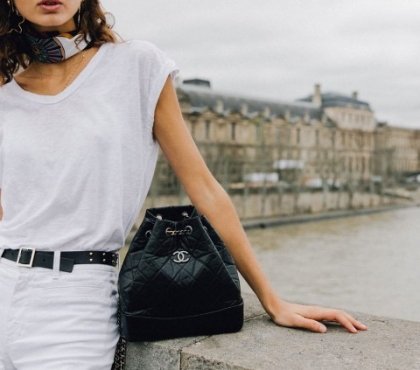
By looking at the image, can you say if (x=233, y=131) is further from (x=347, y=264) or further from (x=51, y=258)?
(x=51, y=258)

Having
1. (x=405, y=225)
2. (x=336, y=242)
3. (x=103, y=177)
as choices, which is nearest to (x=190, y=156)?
(x=103, y=177)

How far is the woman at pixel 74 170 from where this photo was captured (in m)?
1.17

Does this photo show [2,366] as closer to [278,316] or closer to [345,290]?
[278,316]

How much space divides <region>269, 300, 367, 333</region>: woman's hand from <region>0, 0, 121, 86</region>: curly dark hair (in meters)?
0.68

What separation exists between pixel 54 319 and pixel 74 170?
271 mm

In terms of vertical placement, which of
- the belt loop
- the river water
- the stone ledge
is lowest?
the river water

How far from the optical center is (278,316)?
143 centimetres

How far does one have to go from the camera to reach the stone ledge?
119 cm

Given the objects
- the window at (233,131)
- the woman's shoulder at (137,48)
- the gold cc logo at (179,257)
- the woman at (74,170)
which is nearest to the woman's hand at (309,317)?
the woman at (74,170)

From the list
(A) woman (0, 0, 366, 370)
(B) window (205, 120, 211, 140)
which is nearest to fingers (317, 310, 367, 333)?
(A) woman (0, 0, 366, 370)

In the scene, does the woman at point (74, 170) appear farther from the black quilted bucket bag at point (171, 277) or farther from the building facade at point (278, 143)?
the building facade at point (278, 143)

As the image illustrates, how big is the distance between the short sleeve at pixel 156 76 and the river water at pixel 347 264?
8406 millimetres

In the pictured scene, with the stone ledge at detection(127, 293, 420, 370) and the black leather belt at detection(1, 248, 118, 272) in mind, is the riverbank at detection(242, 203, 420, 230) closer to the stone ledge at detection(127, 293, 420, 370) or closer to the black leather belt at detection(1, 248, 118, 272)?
the stone ledge at detection(127, 293, 420, 370)

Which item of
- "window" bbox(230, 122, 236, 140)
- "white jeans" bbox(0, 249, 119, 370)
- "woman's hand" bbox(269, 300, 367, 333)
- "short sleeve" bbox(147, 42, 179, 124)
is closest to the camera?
"white jeans" bbox(0, 249, 119, 370)
